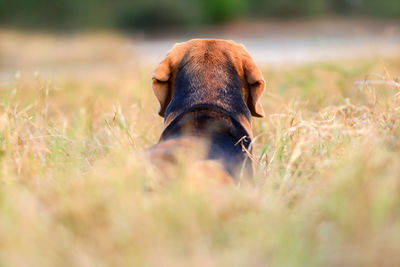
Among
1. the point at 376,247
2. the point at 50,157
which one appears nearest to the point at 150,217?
the point at 376,247

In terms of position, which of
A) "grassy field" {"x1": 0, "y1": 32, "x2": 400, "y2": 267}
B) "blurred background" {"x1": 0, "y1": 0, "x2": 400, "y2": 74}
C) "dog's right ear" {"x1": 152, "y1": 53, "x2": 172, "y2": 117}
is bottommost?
"blurred background" {"x1": 0, "y1": 0, "x2": 400, "y2": 74}

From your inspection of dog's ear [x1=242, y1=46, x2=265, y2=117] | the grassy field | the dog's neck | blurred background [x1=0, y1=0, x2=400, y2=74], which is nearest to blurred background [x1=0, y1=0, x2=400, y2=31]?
blurred background [x1=0, y1=0, x2=400, y2=74]

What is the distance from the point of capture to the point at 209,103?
3.29 m

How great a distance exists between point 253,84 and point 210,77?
1.06ft

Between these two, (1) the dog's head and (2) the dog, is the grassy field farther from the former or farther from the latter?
(1) the dog's head

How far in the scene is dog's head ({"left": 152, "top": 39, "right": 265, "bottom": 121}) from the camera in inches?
134

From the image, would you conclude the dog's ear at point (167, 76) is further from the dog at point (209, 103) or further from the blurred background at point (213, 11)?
the blurred background at point (213, 11)

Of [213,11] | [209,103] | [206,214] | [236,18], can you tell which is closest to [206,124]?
[209,103]

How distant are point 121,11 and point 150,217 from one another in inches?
1022

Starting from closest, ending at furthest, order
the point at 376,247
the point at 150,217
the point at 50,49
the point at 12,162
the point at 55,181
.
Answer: the point at 376,247 < the point at 150,217 < the point at 55,181 < the point at 12,162 < the point at 50,49

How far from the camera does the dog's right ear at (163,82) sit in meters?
3.61

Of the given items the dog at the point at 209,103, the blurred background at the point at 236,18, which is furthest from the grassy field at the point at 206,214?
the blurred background at the point at 236,18

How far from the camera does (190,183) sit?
2143mm

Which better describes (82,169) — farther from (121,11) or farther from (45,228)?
(121,11)
